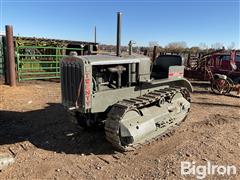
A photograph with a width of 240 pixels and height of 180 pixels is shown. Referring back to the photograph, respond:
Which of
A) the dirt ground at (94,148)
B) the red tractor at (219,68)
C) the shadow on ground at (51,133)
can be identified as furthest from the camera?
the red tractor at (219,68)

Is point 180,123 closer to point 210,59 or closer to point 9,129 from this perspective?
point 9,129

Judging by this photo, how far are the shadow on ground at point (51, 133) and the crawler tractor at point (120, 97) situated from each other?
366 mm

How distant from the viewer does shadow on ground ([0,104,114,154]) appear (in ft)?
16.7

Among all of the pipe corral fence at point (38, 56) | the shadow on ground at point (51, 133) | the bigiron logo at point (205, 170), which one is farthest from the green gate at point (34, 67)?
the bigiron logo at point (205, 170)

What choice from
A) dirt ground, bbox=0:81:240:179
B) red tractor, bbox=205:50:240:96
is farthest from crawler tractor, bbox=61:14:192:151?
red tractor, bbox=205:50:240:96

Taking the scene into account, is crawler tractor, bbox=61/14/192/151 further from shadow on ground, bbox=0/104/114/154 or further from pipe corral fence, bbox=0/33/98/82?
pipe corral fence, bbox=0/33/98/82

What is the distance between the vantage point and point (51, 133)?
5.77m

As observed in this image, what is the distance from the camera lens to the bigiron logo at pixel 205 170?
4.22 meters

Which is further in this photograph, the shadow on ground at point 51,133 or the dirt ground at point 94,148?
the shadow on ground at point 51,133

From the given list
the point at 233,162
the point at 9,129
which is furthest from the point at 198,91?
the point at 9,129

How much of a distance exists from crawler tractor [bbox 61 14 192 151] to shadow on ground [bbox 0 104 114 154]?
0.37 m

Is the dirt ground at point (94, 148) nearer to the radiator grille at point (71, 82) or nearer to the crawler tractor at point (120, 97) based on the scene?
the crawler tractor at point (120, 97)

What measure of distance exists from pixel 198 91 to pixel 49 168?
9.14m

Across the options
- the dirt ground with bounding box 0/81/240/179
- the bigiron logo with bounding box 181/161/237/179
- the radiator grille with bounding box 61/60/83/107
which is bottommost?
the bigiron logo with bounding box 181/161/237/179
